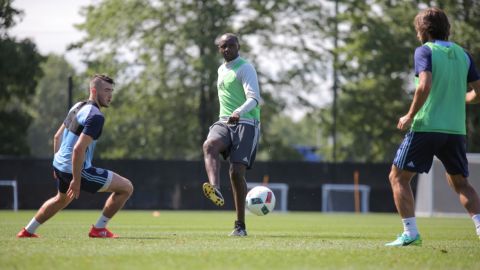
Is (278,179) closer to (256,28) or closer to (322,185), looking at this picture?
(322,185)

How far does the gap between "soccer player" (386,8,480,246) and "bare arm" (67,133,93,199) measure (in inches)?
Result: 120

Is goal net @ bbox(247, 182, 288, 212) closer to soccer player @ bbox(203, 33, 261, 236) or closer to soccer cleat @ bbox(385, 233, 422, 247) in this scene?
soccer player @ bbox(203, 33, 261, 236)

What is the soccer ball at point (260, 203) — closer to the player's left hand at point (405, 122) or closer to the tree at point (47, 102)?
the player's left hand at point (405, 122)

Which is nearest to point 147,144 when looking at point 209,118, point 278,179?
point 209,118

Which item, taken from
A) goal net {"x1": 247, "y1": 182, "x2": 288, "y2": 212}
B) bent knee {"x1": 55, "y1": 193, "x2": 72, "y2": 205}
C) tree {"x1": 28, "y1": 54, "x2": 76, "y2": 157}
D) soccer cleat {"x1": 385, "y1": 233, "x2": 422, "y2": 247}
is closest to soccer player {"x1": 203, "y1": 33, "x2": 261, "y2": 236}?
bent knee {"x1": 55, "y1": 193, "x2": 72, "y2": 205}

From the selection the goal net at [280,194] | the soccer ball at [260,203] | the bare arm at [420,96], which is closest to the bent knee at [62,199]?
the soccer ball at [260,203]

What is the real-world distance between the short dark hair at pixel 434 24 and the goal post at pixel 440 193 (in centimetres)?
1498

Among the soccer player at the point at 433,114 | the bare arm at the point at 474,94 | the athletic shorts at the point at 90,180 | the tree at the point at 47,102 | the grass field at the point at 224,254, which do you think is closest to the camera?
the grass field at the point at 224,254

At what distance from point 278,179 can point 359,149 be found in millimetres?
13656

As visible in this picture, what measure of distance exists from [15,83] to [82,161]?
25.1 metres

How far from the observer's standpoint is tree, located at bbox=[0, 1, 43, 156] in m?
31.7

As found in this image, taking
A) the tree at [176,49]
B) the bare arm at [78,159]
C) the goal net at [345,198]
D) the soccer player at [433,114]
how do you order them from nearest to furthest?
the soccer player at [433,114] → the bare arm at [78,159] → the goal net at [345,198] → the tree at [176,49]

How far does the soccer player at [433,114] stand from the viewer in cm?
816

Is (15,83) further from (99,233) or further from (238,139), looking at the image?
(99,233)
